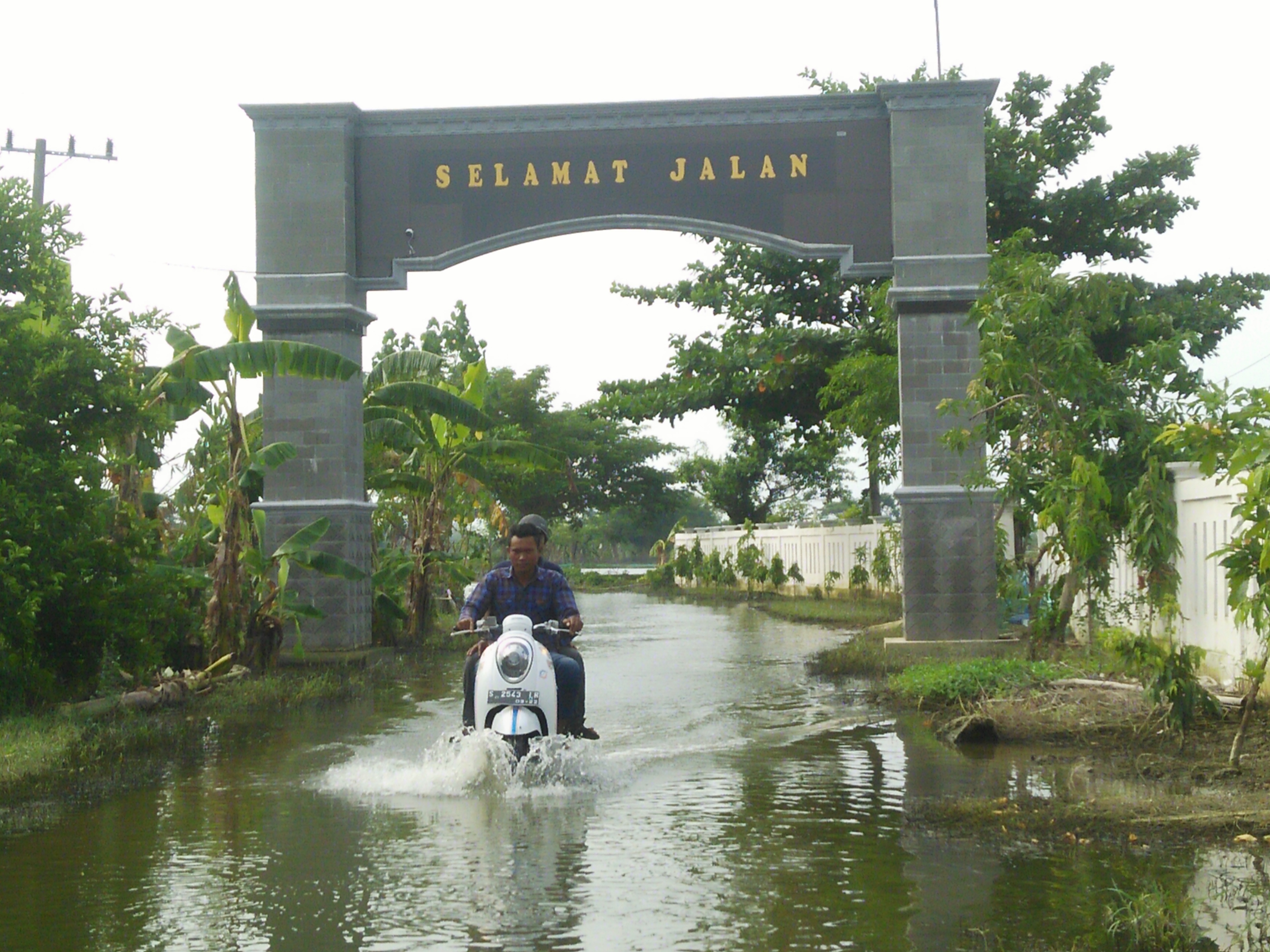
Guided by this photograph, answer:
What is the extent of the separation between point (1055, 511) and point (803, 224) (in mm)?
5858

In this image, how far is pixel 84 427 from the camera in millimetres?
12141

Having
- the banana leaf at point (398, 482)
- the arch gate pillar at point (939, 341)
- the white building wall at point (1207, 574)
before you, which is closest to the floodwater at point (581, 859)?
the white building wall at point (1207, 574)

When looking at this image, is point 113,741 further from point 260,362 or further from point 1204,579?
point 1204,579

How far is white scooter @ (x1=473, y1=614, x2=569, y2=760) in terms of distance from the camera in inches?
325

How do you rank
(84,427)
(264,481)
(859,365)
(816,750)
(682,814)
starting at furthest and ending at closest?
(859,365) → (264,481) → (84,427) → (816,750) → (682,814)

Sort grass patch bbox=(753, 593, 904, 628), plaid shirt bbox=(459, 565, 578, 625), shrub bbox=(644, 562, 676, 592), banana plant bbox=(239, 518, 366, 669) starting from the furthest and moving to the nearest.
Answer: shrub bbox=(644, 562, 676, 592)
grass patch bbox=(753, 593, 904, 628)
banana plant bbox=(239, 518, 366, 669)
plaid shirt bbox=(459, 565, 578, 625)

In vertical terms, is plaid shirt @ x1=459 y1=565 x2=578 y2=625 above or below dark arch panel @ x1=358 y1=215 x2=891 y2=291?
below

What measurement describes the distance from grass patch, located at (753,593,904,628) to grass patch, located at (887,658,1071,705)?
9.62 metres

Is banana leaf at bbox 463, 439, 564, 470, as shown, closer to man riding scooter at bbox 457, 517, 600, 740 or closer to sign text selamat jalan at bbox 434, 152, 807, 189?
sign text selamat jalan at bbox 434, 152, 807, 189

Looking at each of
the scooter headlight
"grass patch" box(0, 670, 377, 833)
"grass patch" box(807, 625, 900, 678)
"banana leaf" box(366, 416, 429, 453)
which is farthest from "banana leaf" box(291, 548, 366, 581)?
the scooter headlight

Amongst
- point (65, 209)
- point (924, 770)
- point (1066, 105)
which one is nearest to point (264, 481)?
point (65, 209)

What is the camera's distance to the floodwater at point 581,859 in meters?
5.28

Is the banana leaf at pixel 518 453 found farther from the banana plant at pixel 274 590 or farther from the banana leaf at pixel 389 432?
the banana plant at pixel 274 590

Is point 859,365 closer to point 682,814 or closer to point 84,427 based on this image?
point 84,427
